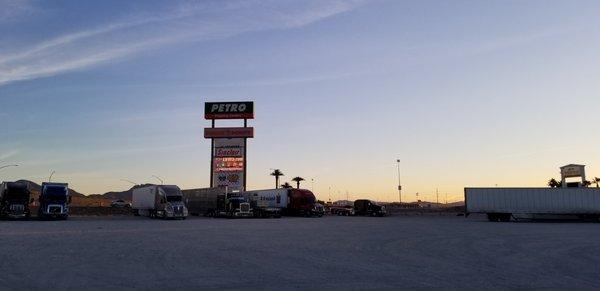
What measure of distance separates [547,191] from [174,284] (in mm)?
45722

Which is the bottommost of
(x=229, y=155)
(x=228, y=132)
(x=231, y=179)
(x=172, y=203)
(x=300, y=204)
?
(x=300, y=204)

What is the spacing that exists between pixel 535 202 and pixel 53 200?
45.5m

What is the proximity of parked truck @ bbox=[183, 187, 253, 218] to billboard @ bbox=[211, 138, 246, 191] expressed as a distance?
934 centimetres

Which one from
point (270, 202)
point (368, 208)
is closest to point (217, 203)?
point (270, 202)

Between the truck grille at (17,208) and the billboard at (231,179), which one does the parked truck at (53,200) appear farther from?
the billboard at (231,179)

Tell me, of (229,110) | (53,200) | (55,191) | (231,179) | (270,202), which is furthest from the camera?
(229,110)

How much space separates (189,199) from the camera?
215 ft

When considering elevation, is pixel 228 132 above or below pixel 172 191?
above

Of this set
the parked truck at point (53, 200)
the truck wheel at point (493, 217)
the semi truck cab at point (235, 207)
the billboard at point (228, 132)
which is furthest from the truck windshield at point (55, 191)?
the truck wheel at point (493, 217)

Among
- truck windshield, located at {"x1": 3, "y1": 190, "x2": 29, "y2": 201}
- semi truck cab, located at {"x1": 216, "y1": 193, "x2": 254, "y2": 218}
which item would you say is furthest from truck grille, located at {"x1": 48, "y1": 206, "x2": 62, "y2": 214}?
semi truck cab, located at {"x1": 216, "y1": 193, "x2": 254, "y2": 218}

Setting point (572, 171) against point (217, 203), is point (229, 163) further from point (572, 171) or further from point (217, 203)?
point (572, 171)

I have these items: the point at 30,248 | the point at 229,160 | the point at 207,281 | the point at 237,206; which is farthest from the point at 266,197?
the point at 207,281

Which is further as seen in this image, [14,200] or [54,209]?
[54,209]

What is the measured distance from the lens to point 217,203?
58625 millimetres
